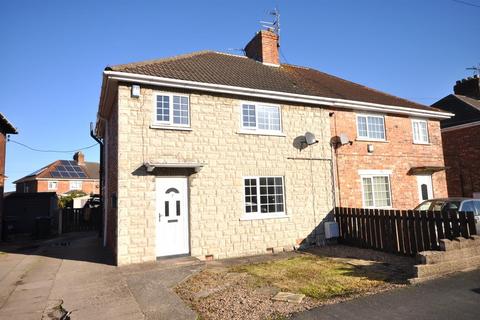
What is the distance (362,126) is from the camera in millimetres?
13875

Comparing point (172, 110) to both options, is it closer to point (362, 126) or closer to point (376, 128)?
point (362, 126)

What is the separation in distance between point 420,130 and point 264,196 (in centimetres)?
973

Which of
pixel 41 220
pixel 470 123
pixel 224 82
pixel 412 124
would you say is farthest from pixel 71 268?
pixel 470 123

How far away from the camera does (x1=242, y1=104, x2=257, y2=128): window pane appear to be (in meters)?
11.2

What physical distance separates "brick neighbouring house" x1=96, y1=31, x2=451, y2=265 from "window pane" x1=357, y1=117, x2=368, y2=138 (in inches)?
1.9

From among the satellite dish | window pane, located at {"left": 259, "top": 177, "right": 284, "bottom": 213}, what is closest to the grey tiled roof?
the satellite dish

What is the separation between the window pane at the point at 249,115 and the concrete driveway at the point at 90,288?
499 centimetres

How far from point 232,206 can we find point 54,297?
5411 mm

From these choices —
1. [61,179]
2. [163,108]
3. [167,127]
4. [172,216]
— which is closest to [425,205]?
[172,216]

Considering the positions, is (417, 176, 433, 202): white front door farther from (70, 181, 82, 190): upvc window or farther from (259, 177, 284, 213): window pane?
(70, 181, 82, 190): upvc window

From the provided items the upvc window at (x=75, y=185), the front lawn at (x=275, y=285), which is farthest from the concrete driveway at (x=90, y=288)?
the upvc window at (x=75, y=185)

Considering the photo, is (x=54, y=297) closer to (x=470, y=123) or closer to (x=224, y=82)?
(x=224, y=82)

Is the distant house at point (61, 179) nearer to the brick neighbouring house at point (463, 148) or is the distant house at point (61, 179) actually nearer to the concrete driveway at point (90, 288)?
the concrete driveway at point (90, 288)

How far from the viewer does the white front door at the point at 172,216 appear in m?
9.35
